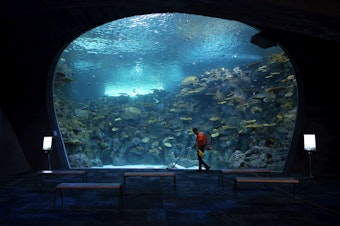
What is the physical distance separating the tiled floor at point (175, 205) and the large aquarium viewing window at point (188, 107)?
1021cm

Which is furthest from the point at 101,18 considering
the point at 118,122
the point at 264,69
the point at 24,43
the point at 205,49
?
the point at 205,49

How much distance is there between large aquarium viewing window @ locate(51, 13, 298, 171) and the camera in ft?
62.5

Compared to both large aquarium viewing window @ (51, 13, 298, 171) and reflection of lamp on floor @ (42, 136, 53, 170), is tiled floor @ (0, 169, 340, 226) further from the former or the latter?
large aquarium viewing window @ (51, 13, 298, 171)

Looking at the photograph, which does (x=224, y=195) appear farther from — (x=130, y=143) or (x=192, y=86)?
(x=192, y=86)

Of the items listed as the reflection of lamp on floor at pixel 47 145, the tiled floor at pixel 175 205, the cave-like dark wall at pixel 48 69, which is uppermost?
the cave-like dark wall at pixel 48 69

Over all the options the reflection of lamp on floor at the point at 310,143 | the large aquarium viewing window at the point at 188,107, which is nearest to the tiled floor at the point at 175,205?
the reflection of lamp on floor at the point at 310,143

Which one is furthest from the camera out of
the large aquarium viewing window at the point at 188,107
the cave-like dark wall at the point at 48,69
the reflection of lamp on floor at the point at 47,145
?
the large aquarium viewing window at the point at 188,107

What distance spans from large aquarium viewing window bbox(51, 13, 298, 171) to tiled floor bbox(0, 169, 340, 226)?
10206 millimetres

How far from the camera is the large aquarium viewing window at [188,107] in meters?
19.1

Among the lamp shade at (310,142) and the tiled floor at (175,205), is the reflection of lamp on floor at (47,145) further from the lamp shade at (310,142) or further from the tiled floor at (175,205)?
the lamp shade at (310,142)

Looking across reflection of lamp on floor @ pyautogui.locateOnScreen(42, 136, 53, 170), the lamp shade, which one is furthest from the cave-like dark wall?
the lamp shade

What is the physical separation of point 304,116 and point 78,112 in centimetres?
2781

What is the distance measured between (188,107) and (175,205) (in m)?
26.3

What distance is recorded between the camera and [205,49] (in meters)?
35.4
